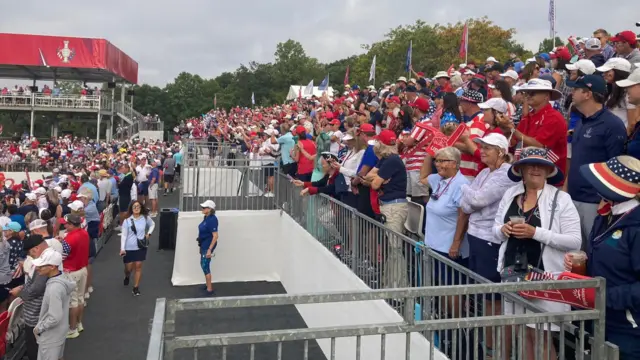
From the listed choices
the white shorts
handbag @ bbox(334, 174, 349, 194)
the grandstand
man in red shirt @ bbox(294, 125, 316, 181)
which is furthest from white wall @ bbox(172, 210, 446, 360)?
the grandstand

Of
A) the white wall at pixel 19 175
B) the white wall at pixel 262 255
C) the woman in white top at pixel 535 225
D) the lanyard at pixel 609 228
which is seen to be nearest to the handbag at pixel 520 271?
the woman in white top at pixel 535 225

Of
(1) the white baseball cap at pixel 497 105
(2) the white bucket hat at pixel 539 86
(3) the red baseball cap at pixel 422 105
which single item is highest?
(3) the red baseball cap at pixel 422 105

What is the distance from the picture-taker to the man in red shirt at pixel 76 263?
30.4ft

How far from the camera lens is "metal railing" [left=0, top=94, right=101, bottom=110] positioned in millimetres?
43219

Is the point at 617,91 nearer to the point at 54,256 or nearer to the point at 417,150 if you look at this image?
the point at 417,150

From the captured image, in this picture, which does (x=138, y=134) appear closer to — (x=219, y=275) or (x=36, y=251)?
(x=219, y=275)

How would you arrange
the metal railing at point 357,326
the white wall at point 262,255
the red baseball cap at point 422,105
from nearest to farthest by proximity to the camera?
the metal railing at point 357,326 → the red baseball cap at point 422,105 → the white wall at point 262,255

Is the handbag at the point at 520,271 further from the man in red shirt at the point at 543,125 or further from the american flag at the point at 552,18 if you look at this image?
the american flag at the point at 552,18

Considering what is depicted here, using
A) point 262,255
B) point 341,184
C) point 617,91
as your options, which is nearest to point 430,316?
point 617,91

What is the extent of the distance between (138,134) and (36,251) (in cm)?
4055

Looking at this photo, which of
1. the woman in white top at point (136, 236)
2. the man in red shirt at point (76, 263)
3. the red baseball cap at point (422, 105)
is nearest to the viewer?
the red baseball cap at point (422, 105)

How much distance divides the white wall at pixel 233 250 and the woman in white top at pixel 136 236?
66.3 inches

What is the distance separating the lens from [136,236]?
11539mm

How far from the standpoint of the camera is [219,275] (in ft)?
45.4
